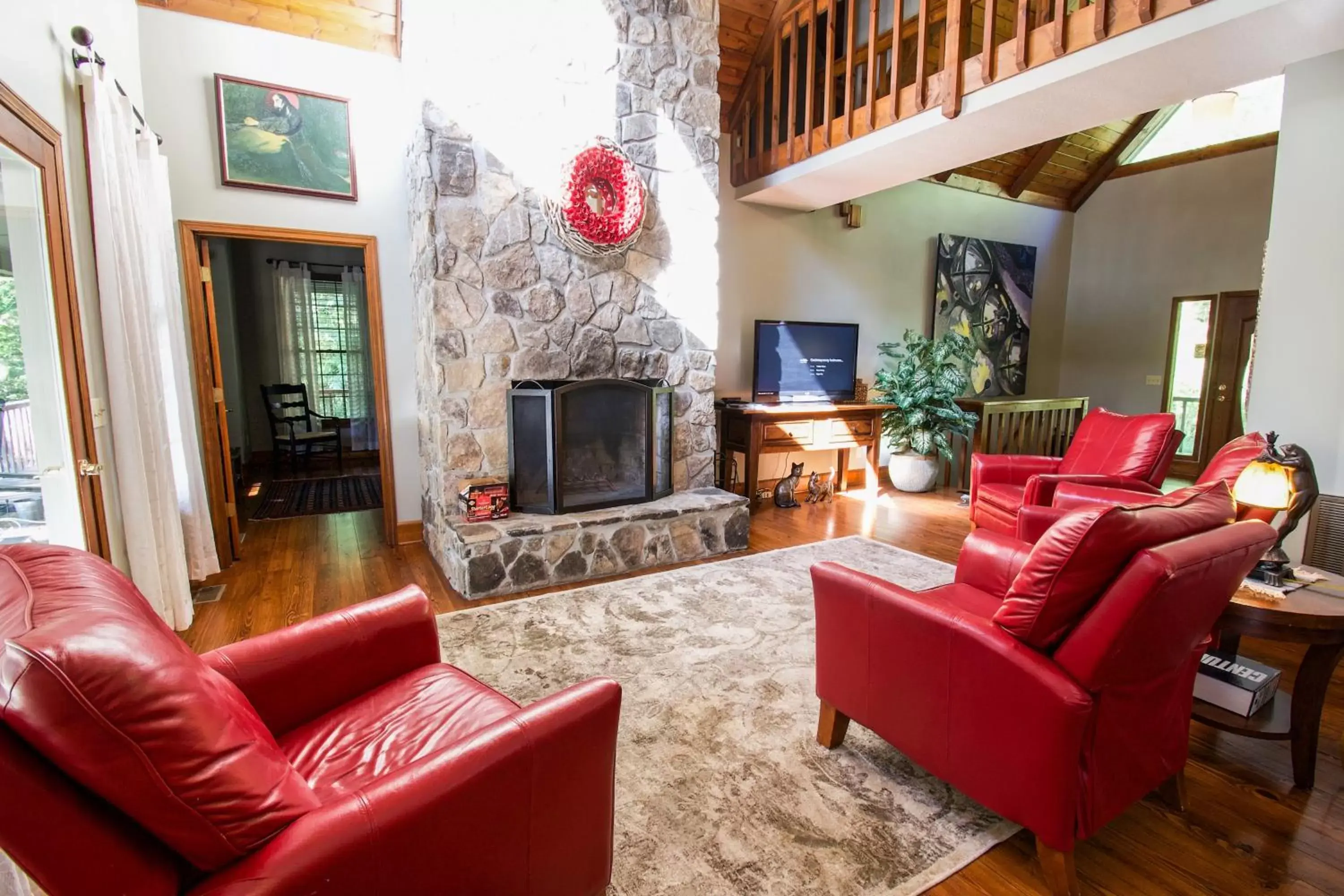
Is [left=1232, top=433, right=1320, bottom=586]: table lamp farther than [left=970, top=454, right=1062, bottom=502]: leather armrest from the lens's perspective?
No

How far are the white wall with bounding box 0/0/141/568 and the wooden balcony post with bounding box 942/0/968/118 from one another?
3926mm

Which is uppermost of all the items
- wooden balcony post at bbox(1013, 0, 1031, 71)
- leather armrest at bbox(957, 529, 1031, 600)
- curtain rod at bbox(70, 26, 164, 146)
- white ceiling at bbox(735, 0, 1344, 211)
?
wooden balcony post at bbox(1013, 0, 1031, 71)

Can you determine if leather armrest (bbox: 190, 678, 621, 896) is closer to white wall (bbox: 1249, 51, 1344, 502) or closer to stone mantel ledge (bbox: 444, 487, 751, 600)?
stone mantel ledge (bbox: 444, 487, 751, 600)

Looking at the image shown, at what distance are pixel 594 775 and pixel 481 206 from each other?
312 centimetres

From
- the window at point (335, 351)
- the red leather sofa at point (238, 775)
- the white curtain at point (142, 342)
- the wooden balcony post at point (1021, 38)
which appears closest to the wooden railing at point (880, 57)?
the wooden balcony post at point (1021, 38)

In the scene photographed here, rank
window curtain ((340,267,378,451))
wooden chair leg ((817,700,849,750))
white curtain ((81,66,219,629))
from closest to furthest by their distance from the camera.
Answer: wooden chair leg ((817,700,849,750)) < white curtain ((81,66,219,629)) < window curtain ((340,267,378,451))

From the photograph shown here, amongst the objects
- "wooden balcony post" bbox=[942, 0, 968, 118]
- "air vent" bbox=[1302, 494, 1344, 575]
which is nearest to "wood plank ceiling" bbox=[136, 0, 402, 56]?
"wooden balcony post" bbox=[942, 0, 968, 118]

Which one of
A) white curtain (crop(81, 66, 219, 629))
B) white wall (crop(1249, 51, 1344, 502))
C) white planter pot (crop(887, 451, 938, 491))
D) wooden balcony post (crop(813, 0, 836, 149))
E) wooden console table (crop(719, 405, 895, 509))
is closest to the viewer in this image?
white curtain (crop(81, 66, 219, 629))

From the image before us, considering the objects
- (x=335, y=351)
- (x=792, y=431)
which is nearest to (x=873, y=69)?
(x=792, y=431)

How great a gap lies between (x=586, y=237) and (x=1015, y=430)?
4684 mm

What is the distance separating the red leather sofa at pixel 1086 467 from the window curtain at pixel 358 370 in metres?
6.48

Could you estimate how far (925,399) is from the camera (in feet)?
19.0

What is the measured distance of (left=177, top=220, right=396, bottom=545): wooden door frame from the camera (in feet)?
12.6

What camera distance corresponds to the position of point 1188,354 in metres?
7.07
